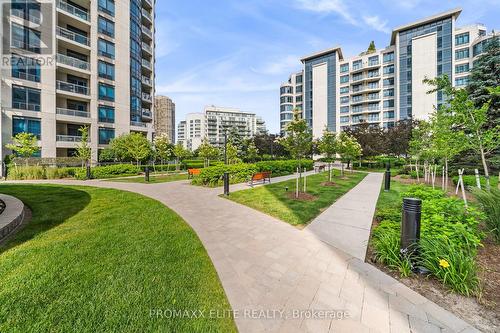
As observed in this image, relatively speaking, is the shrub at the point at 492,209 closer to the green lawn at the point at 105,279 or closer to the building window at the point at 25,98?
the green lawn at the point at 105,279

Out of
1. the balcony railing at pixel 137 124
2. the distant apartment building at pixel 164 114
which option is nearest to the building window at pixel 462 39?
the balcony railing at pixel 137 124

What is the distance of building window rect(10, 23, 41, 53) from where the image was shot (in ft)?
75.5

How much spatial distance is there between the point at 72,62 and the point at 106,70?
4208mm

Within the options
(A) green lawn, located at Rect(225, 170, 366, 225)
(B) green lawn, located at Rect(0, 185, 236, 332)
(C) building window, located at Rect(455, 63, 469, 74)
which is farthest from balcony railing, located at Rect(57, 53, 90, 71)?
(C) building window, located at Rect(455, 63, 469, 74)

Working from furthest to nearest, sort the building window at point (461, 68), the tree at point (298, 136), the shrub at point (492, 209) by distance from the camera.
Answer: the building window at point (461, 68), the tree at point (298, 136), the shrub at point (492, 209)

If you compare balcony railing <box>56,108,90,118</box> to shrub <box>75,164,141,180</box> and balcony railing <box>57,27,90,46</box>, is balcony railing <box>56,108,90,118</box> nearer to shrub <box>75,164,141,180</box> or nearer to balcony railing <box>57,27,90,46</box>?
balcony railing <box>57,27,90,46</box>

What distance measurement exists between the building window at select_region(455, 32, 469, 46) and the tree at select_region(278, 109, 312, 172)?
198ft

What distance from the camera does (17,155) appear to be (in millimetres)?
22312

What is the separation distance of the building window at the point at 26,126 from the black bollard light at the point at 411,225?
34760 mm

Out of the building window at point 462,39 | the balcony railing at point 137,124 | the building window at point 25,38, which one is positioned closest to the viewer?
the building window at point 25,38

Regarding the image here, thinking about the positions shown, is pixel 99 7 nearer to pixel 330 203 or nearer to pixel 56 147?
pixel 56 147

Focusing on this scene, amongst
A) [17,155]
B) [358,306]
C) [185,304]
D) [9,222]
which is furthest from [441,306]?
[17,155]

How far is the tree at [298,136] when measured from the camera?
10.5m

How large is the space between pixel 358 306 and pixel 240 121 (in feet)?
434
